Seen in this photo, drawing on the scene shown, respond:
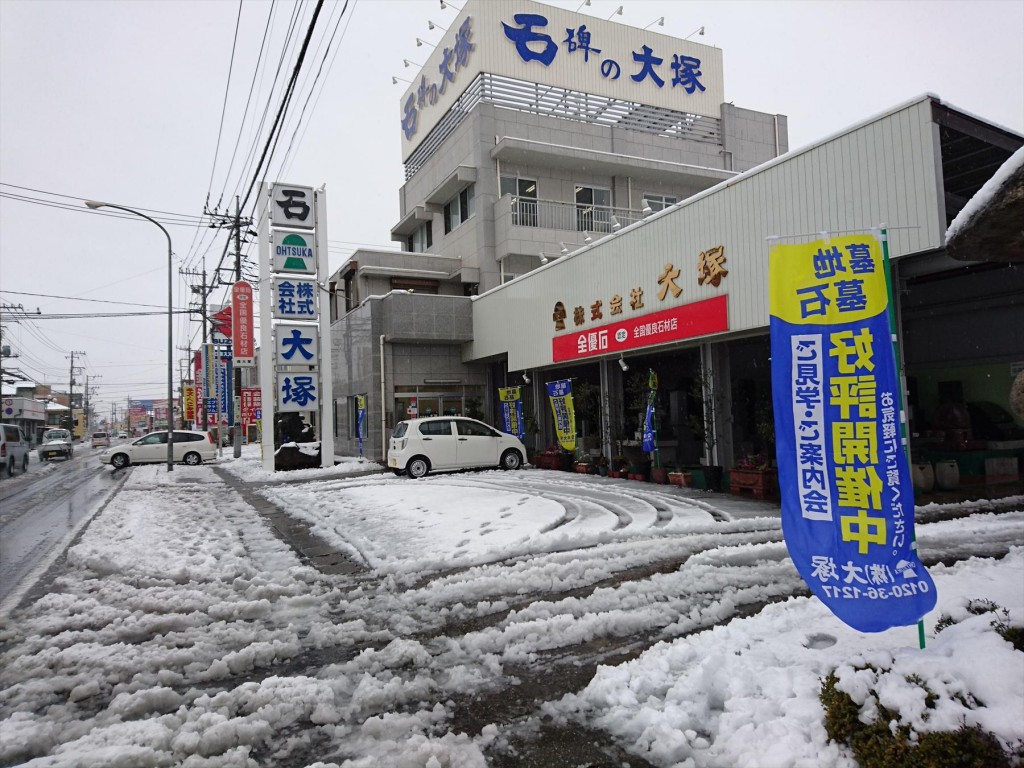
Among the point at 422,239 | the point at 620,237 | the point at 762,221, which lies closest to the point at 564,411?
the point at 620,237

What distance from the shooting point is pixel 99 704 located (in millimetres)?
3629

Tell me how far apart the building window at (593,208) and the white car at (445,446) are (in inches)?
405

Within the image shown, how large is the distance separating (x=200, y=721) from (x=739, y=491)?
936 cm

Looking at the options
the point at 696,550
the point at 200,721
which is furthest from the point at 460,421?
the point at 200,721

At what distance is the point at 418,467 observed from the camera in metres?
15.2

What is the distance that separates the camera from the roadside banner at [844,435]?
131 inches

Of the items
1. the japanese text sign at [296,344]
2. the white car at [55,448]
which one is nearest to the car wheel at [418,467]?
the japanese text sign at [296,344]

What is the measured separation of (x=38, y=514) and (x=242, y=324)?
1284 centimetres

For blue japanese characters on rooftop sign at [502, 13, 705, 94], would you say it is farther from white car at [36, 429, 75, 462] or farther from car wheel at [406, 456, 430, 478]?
white car at [36, 429, 75, 462]

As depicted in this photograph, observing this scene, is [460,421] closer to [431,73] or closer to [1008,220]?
[1008,220]

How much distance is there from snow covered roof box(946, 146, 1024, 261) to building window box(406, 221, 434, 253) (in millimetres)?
24372

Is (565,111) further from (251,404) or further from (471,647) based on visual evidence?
(471,647)

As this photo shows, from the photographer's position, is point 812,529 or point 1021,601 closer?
point 812,529

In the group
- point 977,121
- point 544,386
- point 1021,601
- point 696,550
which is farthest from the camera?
point 544,386
